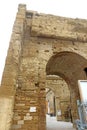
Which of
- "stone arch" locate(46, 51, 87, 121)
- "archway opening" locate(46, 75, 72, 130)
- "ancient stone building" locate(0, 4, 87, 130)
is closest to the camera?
"ancient stone building" locate(0, 4, 87, 130)

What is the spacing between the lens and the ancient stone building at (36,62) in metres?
4.45

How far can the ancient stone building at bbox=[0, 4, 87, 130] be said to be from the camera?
14.6 feet

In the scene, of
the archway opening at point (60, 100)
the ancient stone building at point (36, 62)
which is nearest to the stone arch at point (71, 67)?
the ancient stone building at point (36, 62)

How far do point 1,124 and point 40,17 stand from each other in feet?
15.2

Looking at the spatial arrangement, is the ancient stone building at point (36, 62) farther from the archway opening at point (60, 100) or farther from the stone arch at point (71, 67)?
the archway opening at point (60, 100)

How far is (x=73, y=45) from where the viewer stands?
641cm

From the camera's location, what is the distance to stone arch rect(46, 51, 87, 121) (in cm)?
642

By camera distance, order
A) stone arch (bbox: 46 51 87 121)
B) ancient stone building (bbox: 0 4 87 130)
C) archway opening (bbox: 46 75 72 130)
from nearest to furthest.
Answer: ancient stone building (bbox: 0 4 87 130)
stone arch (bbox: 46 51 87 121)
archway opening (bbox: 46 75 72 130)

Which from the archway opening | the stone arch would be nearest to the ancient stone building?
the stone arch

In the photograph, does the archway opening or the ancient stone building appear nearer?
the ancient stone building

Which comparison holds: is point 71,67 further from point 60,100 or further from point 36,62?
point 60,100

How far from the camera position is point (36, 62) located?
5637 mm

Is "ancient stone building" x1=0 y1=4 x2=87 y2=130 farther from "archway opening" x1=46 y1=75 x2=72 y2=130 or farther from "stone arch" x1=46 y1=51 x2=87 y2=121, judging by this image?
"archway opening" x1=46 y1=75 x2=72 y2=130

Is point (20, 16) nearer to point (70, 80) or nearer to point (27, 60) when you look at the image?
point (27, 60)
